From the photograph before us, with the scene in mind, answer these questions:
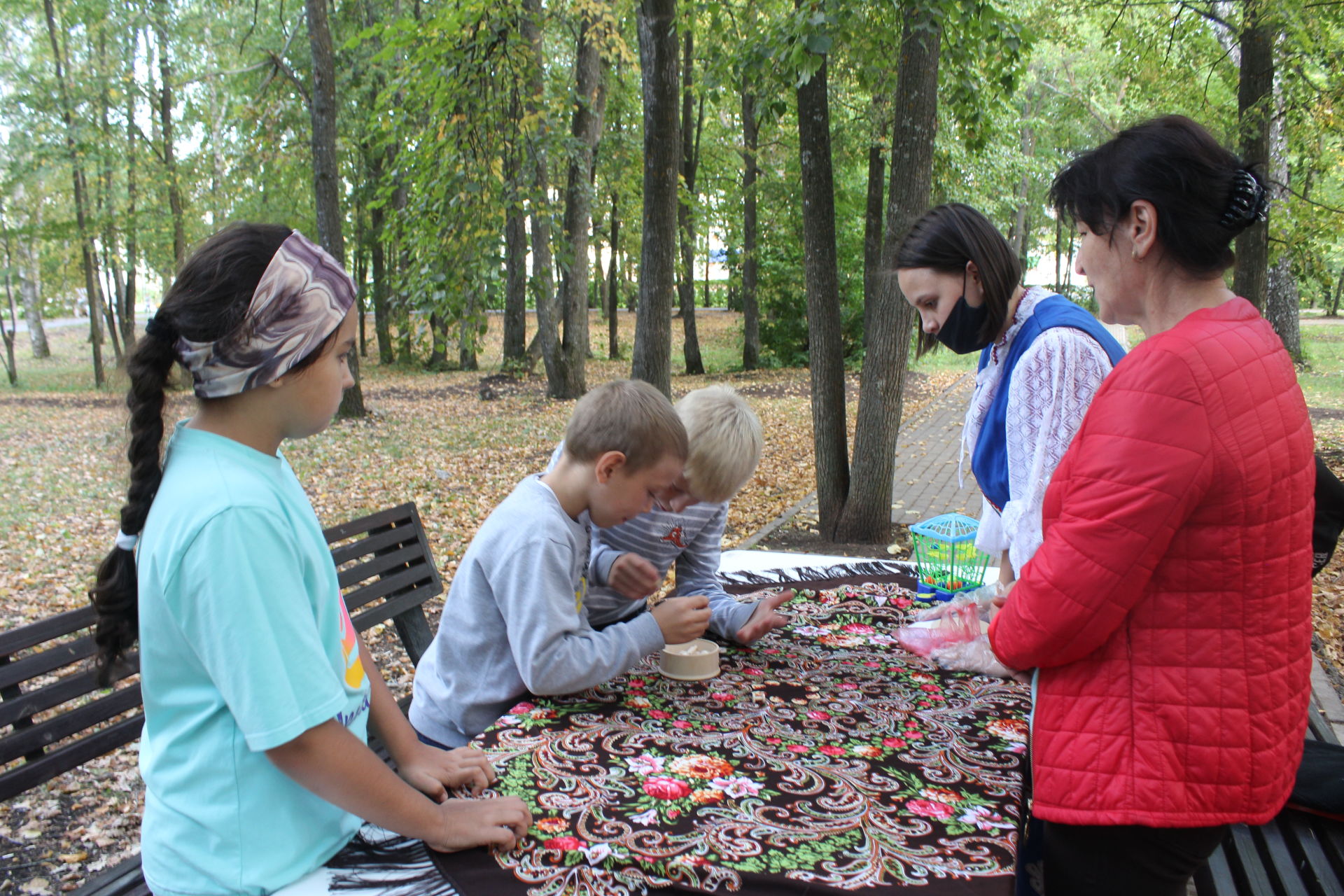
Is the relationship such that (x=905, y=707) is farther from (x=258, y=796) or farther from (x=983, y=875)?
(x=258, y=796)

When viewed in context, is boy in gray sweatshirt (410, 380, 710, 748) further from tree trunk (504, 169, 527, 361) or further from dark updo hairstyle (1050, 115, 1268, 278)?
tree trunk (504, 169, 527, 361)

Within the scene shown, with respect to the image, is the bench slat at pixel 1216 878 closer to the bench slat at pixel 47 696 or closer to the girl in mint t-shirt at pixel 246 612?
the girl in mint t-shirt at pixel 246 612

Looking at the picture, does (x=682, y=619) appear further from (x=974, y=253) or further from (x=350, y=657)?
(x=974, y=253)

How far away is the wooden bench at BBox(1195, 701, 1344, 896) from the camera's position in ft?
6.96

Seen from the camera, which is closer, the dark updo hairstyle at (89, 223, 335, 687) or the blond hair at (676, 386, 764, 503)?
the dark updo hairstyle at (89, 223, 335, 687)

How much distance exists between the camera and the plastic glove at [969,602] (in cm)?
244

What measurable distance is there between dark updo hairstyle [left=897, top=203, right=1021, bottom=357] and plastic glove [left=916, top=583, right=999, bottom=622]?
2.28ft

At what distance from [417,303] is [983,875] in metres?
5.10

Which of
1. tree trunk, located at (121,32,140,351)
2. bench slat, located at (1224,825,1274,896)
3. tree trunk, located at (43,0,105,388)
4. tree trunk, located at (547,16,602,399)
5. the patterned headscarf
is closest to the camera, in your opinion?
the patterned headscarf

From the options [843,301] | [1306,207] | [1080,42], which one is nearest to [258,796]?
[1306,207]

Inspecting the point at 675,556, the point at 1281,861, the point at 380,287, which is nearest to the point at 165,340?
the point at 675,556

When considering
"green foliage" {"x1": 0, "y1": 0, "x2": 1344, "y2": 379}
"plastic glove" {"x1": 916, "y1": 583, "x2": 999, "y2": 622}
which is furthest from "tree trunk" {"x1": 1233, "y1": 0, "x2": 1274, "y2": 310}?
"plastic glove" {"x1": 916, "y1": 583, "x2": 999, "y2": 622}

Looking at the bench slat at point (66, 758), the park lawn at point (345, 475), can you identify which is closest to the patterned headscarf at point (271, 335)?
the park lawn at point (345, 475)

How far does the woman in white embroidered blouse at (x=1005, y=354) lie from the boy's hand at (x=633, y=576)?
922 millimetres
